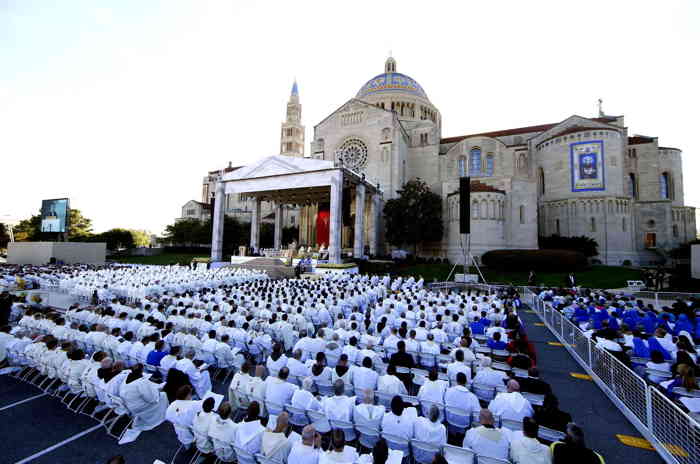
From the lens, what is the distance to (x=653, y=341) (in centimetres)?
780

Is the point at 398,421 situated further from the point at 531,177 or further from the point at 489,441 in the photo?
the point at 531,177

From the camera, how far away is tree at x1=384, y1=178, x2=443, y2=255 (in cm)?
3769

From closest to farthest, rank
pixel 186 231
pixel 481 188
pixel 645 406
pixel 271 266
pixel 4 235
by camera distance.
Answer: pixel 645 406 → pixel 271 266 → pixel 481 188 → pixel 4 235 → pixel 186 231

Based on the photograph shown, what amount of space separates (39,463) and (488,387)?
291 inches

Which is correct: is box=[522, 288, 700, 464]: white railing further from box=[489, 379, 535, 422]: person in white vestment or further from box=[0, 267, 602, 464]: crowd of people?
box=[489, 379, 535, 422]: person in white vestment

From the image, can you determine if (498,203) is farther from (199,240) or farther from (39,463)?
(199,240)

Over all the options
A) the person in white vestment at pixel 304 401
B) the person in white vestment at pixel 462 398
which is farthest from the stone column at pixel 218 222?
the person in white vestment at pixel 462 398

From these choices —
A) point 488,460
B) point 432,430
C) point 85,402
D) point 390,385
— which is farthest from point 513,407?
point 85,402

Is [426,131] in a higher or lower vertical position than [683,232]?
higher

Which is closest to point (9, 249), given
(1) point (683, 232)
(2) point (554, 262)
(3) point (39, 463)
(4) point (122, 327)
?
(4) point (122, 327)

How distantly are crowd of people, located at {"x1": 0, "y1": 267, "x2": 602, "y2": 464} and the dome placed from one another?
173 feet

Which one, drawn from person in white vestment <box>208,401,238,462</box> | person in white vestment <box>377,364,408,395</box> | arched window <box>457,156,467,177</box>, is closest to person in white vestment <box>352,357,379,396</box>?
person in white vestment <box>377,364,408,395</box>

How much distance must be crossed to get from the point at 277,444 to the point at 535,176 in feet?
157

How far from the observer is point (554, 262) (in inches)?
1158
